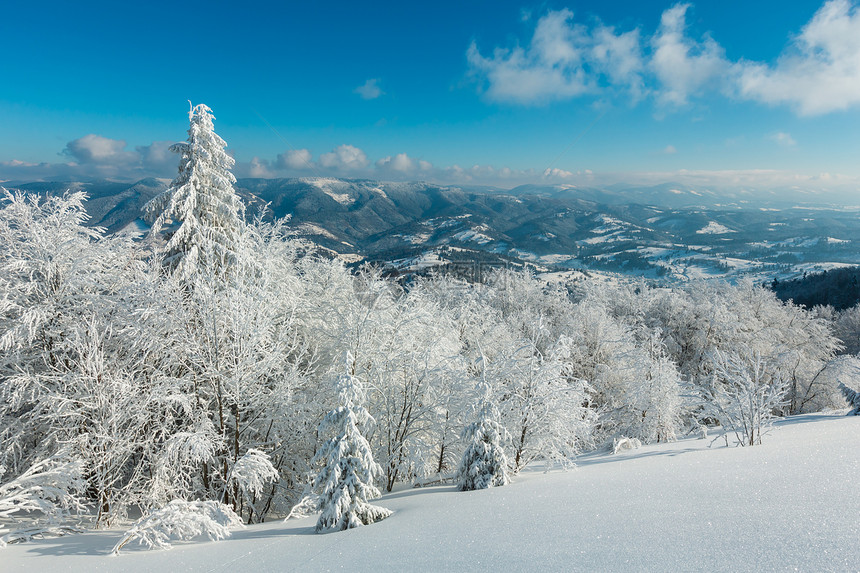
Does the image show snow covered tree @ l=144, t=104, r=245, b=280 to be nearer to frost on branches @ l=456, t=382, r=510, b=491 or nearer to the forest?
the forest

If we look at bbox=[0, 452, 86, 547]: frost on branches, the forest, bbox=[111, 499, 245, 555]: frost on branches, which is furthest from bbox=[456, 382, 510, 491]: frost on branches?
bbox=[0, 452, 86, 547]: frost on branches

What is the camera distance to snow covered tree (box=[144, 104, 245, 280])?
574 inches

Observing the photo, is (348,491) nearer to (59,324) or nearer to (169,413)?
(169,413)

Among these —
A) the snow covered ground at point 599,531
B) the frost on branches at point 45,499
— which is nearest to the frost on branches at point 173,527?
the snow covered ground at point 599,531

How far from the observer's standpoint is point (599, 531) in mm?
5703

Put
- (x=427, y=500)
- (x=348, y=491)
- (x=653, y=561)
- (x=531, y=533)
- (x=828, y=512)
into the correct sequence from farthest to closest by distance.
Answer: (x=427, y=500), (x=348, y=491), (x=531, y=533), (x=828, y=512), (x=653, y=561)

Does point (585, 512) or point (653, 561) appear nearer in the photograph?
point (653, 561)

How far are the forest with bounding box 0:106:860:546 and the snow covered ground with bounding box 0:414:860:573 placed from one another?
1.11 meters

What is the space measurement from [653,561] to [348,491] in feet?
20.0

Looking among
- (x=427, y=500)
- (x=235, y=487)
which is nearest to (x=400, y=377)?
(x=427, y=500)

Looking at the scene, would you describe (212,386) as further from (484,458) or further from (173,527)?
(484,458)

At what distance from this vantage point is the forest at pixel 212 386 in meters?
10.3

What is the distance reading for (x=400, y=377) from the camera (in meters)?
14.5

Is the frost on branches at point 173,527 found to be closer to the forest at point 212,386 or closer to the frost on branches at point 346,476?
the forest at point 212,386
